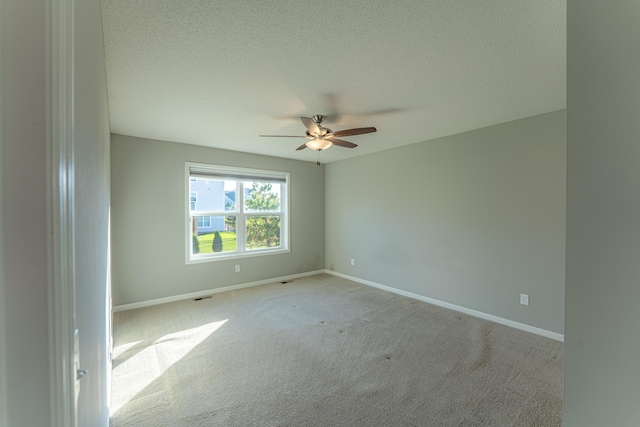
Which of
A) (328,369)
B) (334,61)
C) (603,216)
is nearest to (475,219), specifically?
(328,369)

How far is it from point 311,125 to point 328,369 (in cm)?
221

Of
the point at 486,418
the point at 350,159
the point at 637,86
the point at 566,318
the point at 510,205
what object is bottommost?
the point at 486,418

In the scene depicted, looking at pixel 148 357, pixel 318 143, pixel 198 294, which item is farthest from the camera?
pixel 198 294

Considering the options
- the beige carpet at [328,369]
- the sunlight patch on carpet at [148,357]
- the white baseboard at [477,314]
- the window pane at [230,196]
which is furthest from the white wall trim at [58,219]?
the window pane at [230,196]

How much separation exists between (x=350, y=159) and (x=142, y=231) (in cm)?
362

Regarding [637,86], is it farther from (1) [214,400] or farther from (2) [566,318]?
(1) [214,400]

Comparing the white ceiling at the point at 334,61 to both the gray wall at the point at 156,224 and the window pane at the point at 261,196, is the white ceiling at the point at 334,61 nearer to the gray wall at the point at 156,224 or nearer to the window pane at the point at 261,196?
the gray wall at the point at 156,224

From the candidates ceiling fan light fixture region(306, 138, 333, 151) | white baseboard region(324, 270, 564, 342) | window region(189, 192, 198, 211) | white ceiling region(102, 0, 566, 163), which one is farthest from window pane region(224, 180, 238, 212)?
white baseboard region(324, 270, 564, 342)

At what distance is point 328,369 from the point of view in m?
2.22

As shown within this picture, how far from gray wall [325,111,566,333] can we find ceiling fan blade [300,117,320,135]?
202 cm

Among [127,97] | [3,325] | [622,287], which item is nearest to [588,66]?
[622,287]

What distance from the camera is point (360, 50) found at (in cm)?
171

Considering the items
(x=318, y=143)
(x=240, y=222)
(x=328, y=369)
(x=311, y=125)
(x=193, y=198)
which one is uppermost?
(x=311, y=125)

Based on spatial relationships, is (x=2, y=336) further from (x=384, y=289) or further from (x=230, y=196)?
(x=384, y=289)
